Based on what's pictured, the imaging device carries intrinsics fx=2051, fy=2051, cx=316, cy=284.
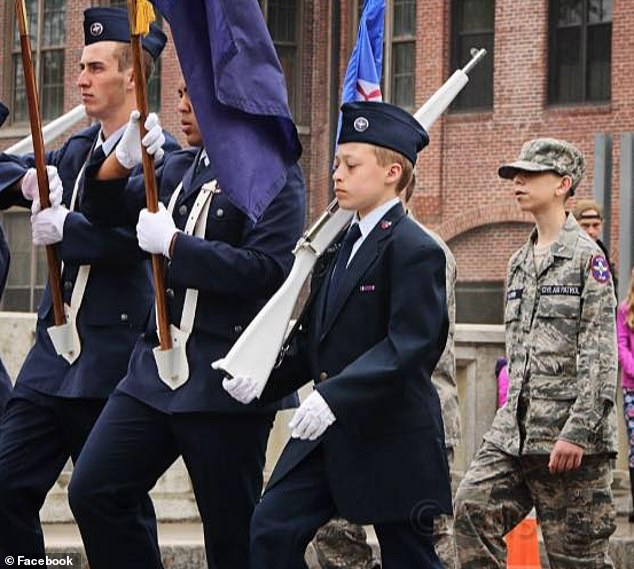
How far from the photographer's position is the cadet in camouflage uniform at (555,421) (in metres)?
8.41

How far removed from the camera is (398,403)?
22.6ft

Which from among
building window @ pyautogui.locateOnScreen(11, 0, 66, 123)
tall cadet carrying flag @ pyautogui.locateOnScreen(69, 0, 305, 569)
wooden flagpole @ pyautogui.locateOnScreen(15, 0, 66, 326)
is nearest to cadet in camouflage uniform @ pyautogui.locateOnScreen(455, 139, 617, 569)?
tall cadet carrying flag @ pyautogui.locateOnScreen(69, 0, 305, 569)

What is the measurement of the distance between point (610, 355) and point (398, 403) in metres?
1.77

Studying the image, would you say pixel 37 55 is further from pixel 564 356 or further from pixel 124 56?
pixel 564 356

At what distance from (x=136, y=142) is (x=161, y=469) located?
48.3 inches

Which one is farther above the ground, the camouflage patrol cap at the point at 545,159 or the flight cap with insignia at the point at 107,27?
the flight cap with insignia at the point at 107,27

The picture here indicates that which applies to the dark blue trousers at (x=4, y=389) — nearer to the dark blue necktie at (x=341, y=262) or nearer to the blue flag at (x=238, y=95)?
the blue flag at (x=238, y=95)

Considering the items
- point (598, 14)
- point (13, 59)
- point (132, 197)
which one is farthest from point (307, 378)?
point (13, 59)

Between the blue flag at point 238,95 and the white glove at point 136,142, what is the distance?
0.18m

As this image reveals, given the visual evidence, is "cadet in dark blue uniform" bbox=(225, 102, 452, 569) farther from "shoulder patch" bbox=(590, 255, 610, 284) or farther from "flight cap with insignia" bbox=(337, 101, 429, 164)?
"shoulder patch" bbox=(590, 255, 610, 284)

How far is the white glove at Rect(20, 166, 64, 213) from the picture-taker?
812 cm

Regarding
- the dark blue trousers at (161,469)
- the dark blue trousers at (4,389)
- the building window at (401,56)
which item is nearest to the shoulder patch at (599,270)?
the dark blue trousers at (161,469)

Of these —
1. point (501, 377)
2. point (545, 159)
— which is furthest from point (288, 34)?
point (545, 159)

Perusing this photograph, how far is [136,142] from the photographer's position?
770cm
